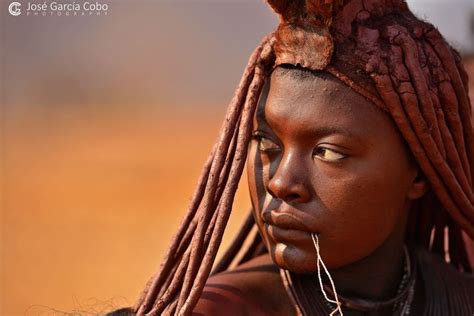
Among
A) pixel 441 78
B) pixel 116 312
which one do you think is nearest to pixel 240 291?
pixel 116 312

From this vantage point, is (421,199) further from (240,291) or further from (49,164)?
(49,164)

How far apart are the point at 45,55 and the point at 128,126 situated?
2.94 feet

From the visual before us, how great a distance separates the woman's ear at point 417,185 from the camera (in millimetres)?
2742

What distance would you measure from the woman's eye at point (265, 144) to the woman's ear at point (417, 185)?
41 centimetres

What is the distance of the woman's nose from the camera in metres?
2.52

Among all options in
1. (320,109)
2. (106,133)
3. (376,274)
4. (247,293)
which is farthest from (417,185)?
(106,133)

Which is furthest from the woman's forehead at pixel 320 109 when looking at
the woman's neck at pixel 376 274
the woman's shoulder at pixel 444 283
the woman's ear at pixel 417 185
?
the woman's shoulder at pixel 444 283

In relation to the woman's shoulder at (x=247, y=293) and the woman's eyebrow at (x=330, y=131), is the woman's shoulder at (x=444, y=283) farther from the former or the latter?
the woman's eyebrow at (x=330, y=131)

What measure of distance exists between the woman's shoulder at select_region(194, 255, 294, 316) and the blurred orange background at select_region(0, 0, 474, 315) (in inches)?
98.3

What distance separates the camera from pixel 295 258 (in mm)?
2586

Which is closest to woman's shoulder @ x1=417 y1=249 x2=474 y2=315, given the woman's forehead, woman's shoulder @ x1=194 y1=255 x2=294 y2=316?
woman's shoulder @ x1=194 y1=255 x2=294 y2=316

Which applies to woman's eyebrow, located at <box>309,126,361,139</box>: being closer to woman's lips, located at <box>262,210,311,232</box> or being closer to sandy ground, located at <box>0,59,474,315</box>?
woman's lips, located at <box>262,210,311,232</box>

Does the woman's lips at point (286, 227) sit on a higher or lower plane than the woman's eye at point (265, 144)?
lower

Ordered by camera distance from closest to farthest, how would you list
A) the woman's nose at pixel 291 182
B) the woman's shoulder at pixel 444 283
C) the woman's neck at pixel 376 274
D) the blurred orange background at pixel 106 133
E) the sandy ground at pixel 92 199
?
the woman's nose at pixel 291 182 < the woman's neck at pixel 376 274 < the woman's shoulder at pixel 444 283 < the sandy ground at pixel 92 199 < the blurred orange background at pixel 106 133
